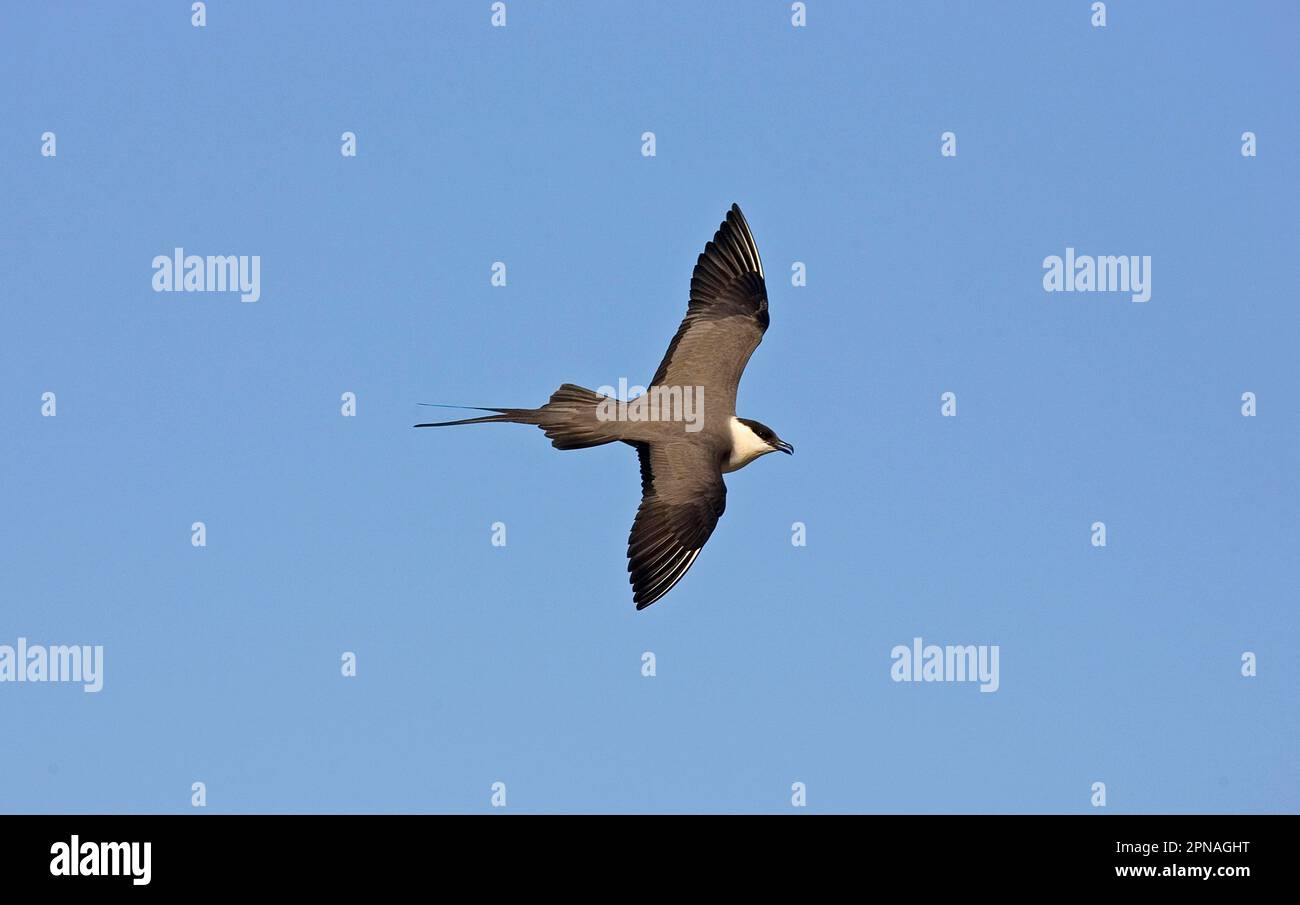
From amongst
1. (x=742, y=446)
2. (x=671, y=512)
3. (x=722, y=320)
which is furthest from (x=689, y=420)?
(x=722, y=320)

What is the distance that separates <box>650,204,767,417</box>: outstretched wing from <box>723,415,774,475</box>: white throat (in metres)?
0.19

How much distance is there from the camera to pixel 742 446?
58.3 ft

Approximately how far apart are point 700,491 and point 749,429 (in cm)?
143

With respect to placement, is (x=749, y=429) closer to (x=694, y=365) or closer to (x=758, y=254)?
(x=694, y=365)

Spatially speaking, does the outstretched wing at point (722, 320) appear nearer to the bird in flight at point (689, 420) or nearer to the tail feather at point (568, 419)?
the bird in flight at point (689, 420)

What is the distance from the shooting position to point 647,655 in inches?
790

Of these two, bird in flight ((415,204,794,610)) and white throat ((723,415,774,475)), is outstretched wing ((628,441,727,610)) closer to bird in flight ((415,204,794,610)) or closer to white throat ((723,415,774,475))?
bird in flight ((415,204,794,610))

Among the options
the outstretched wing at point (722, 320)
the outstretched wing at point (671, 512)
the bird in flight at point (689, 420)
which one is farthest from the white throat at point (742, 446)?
the outstretched wing at point (671, 512)

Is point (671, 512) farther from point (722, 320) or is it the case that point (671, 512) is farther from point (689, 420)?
point (722, 320)

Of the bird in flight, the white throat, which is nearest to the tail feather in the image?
the bird in flight

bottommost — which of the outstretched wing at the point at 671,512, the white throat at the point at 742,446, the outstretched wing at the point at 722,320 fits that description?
the outstretched wing at the point at 671,512

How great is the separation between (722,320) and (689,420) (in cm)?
162

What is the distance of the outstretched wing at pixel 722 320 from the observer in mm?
18125

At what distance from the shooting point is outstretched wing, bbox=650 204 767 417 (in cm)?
1812
